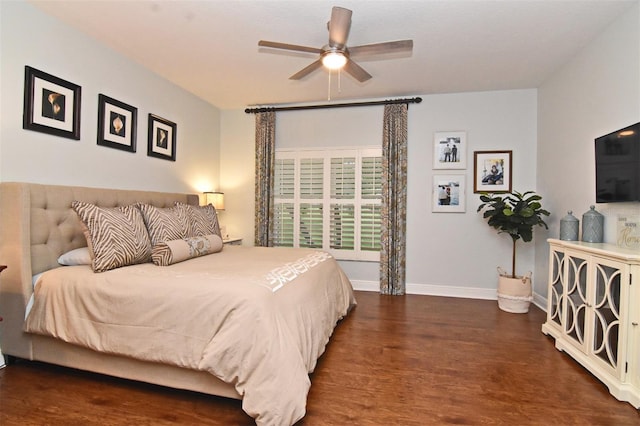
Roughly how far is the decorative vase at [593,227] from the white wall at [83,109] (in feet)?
13.7

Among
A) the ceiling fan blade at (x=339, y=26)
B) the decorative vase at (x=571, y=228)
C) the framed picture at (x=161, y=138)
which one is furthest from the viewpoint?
the framed picture at (x=161, y=138)

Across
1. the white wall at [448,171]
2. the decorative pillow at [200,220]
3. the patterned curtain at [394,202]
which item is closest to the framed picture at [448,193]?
the white wall at [448,171]

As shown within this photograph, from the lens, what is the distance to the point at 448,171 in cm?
420

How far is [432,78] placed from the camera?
12.1ft

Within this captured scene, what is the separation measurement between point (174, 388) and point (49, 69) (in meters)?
2.58

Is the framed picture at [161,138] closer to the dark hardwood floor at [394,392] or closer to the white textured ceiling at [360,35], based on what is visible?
the white textured ceiling at [360,35]

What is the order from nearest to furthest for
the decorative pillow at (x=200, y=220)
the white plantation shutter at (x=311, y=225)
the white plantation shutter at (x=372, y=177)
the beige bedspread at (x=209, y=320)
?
→ the beige bedspread at (x=209, y=320) → the decorative pillow at (x=200, y=220) → the white plantation shutter at (x=372, y=177) → the white plantation shutter at (x=311, y=225)

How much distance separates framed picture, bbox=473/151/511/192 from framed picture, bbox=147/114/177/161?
3.82m

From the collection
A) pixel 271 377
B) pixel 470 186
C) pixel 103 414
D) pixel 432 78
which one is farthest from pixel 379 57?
pixel 103 414

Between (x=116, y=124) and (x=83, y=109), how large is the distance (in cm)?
34

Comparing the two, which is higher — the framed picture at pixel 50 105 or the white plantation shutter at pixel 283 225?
the framed picture at pixel 50 105

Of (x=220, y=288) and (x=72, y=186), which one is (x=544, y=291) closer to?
(x=220, y=288)

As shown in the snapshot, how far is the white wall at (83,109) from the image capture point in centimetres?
226

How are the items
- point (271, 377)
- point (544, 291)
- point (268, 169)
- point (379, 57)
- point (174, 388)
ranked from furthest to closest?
point (268, 169) < point (544, 291) < point (379, 57) < point (174, 388) < point (271, 377)
